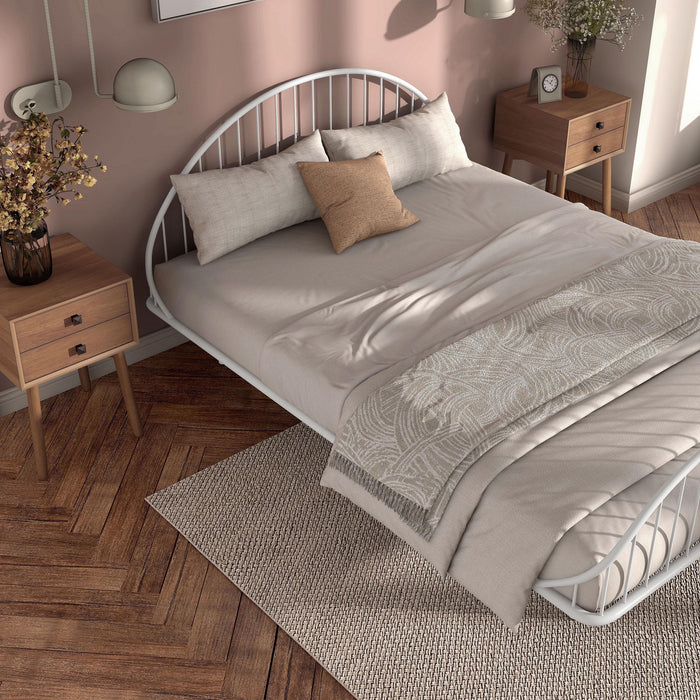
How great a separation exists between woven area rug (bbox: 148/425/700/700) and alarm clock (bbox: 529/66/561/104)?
6.97 feet

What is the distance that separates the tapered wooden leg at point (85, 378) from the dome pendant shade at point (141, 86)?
3.38ft

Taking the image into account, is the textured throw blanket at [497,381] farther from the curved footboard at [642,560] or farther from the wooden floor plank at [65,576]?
the wooden floor plank at [65,576]

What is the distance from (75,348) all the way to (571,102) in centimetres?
253

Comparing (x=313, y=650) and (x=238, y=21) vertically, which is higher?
(x=238, y=21)

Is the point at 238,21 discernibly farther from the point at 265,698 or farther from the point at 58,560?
the point at 265,698

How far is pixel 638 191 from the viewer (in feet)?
15.7

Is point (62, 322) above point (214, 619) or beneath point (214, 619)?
above

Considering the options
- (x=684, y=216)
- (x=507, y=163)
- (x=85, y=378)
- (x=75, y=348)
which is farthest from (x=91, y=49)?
(x=684, y=216)

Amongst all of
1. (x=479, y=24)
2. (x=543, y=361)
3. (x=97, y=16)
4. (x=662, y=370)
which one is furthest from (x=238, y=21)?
(x=662, y=370)

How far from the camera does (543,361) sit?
2.70 metres

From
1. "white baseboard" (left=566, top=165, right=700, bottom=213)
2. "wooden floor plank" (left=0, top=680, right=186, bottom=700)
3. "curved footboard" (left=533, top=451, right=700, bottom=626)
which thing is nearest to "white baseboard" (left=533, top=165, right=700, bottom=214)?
"white baseboard" (left=566, top=165, right=700, bottom=213)

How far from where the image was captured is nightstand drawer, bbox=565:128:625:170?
418 cm

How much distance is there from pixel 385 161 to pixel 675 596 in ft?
6.18

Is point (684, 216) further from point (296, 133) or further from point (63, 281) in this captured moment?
point (63, 281)
